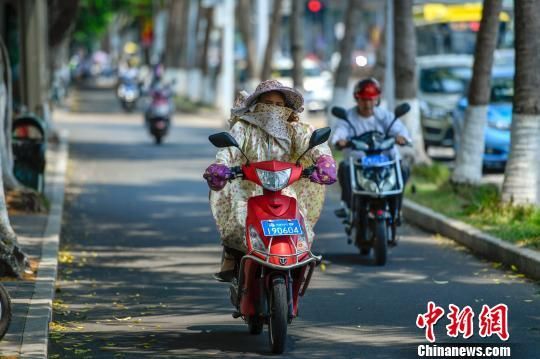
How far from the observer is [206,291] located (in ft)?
37.5

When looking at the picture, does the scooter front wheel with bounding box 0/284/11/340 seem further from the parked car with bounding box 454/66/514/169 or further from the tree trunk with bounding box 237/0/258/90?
the tree trunk with bounding box 237/0/258/90

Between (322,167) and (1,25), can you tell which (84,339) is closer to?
(322,167)

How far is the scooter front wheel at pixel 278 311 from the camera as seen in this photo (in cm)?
848

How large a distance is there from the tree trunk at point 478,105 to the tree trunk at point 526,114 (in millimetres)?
2932

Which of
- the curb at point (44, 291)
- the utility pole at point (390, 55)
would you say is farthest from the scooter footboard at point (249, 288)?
the utility pole at point (390, 55)

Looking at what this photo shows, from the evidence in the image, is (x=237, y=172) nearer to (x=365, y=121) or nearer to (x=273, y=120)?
(x=273, y=120)

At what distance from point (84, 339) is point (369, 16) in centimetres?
8035

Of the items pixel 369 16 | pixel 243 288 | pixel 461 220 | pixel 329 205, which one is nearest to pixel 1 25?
pixel 329 205

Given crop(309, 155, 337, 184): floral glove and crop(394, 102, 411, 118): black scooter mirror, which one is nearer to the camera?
crop(309, 155, 337, 184): floral glove

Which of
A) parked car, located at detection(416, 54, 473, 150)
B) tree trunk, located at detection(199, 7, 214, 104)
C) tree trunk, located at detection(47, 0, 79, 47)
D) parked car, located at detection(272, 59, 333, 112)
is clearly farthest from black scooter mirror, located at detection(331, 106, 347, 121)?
tree trunk, located at detection(199, 7, 214, 104)

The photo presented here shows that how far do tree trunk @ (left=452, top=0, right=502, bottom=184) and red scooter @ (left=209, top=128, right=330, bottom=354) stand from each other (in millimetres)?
8817

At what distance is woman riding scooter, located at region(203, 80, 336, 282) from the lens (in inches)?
361

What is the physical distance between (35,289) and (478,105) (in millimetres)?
8122

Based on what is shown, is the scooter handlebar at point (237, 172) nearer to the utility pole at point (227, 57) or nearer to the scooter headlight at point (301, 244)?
the scooter headlight at point (301, 244)
